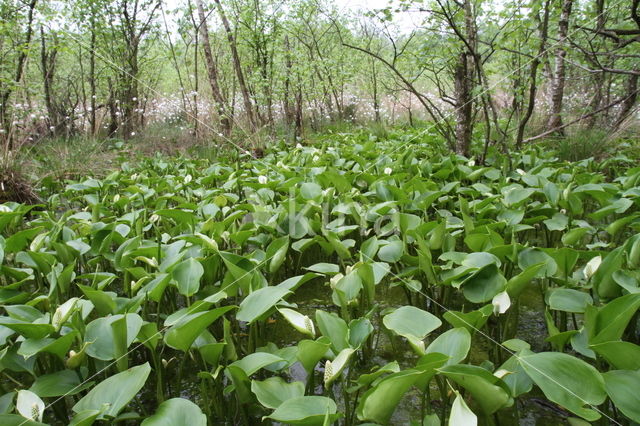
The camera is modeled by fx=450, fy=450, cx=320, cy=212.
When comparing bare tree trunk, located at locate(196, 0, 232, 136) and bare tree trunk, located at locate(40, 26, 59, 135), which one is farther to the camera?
bare tree trunk, located at locate(40, 26, 59, 135)

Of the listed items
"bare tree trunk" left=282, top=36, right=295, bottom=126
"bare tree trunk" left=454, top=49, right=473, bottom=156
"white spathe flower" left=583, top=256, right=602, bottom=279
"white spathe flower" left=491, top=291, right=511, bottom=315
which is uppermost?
"bare tree trunk" left=282, top=36, right=295, bottom=126

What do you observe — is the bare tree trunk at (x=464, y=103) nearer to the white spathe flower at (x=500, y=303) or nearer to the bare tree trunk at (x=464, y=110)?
the bare tree trunk at (x=464, y=110)

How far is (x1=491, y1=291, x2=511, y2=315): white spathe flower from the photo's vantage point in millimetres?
1225

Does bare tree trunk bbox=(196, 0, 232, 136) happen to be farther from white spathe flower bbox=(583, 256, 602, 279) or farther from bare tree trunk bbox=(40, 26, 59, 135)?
white spathe flower bbox=(583, 256, 602, 279)

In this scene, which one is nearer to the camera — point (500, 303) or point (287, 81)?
point (500, 303)

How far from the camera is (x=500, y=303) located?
1.24 meters

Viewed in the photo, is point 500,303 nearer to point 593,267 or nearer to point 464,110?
point 593,267

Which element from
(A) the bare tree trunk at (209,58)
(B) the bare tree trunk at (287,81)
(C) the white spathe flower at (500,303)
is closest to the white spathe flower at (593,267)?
(C) the white spathe flower at (500,303)

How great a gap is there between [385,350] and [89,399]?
1.03m

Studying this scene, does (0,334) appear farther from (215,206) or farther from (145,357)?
(215,206)

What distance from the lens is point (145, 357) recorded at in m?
1.59

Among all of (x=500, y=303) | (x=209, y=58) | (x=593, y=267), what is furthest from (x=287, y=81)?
(x=500, y=303)

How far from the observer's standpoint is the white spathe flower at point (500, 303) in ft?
4.02

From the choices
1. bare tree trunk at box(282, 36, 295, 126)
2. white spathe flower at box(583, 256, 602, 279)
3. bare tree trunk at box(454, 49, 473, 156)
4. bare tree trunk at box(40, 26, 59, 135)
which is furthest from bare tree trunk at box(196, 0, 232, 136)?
white spathe flower at box(583, 256, 602, 279)
